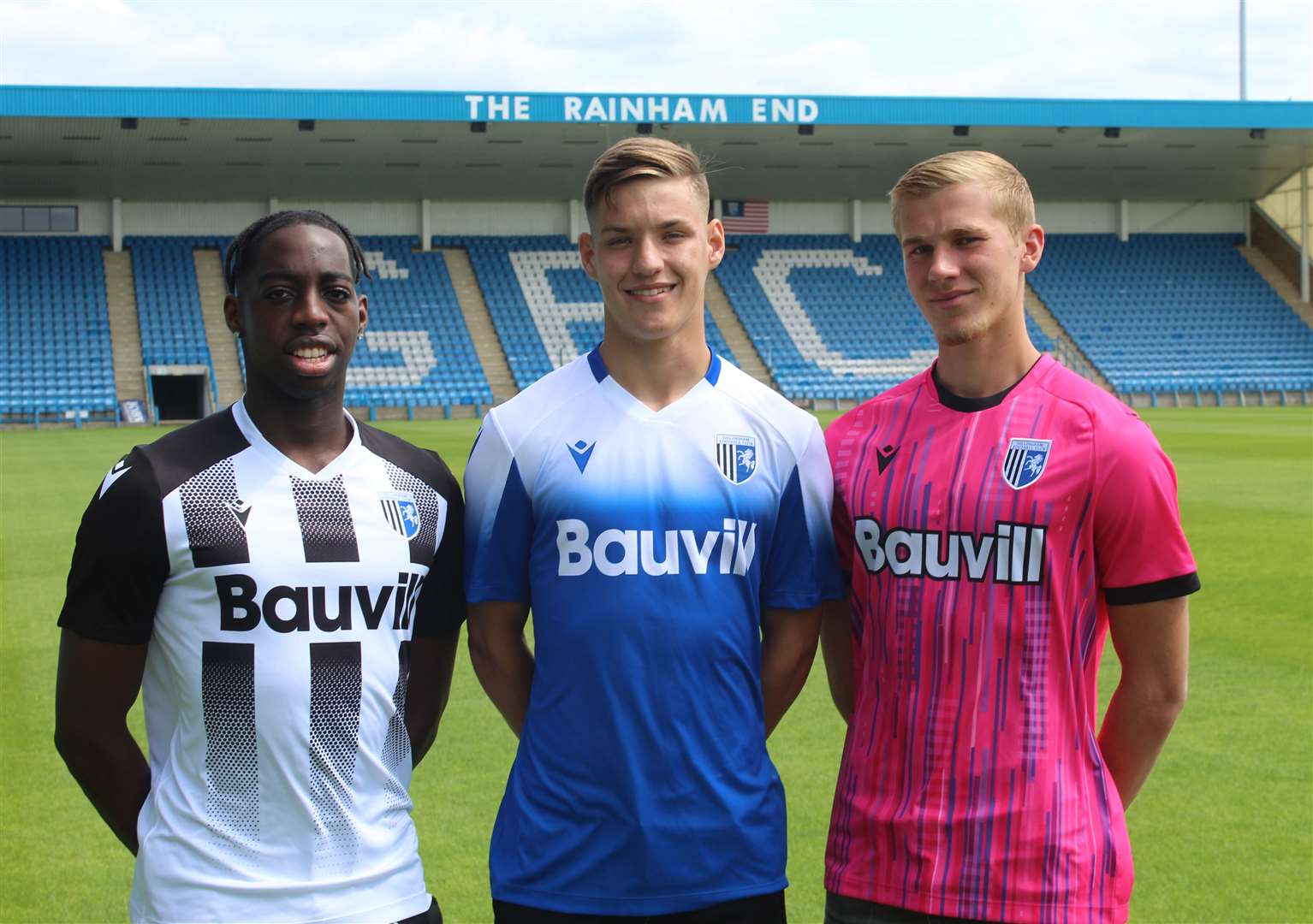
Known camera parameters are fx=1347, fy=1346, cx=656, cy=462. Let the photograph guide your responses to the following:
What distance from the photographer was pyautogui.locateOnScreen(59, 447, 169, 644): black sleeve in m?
2.43

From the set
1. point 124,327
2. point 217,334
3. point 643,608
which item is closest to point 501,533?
point 643,608

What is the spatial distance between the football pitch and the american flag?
105 ft

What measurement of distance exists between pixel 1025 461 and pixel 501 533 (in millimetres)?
1063

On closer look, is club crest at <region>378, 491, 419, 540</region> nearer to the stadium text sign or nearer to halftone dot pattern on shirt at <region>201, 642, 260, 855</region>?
halftone dot pattern on shirt at <region>201, 642, 260, 855</region>

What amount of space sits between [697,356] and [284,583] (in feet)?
3.19

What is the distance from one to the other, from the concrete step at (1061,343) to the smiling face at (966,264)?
36.9 m

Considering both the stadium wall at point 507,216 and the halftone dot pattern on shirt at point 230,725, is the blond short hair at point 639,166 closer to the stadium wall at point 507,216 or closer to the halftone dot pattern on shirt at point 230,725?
the halftone dot pattern on shirt at point 230,725

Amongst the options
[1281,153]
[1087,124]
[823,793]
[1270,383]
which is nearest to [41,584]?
[823,793]

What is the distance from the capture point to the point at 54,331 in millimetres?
35062

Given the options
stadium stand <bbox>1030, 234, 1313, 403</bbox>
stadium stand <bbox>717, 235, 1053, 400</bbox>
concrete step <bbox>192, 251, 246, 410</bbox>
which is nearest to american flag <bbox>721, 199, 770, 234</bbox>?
stadium stand <bbox>717, 235, 1053, 400</bbox>

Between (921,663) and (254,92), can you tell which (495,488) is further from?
(254,92)

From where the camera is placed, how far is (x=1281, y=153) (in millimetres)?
39656

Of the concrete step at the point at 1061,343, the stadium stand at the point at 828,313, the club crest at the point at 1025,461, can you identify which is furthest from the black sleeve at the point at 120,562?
the concrete step at the point at 1061,343

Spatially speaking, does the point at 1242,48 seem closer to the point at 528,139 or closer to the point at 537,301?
the point at 537,301
